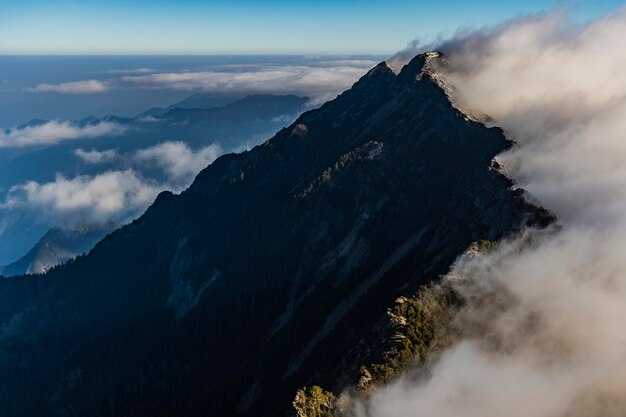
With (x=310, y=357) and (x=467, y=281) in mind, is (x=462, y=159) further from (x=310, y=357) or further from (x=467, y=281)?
(x=310, y=357)

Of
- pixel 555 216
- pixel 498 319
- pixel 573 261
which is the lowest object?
pixel 498 319

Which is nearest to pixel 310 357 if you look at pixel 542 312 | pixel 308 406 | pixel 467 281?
pixel 308 406

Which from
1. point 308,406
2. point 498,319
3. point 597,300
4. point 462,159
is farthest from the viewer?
point 462,159

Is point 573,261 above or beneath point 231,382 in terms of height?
above

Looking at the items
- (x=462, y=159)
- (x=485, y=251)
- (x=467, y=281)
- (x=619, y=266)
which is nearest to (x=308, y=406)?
(x=467, y=281)

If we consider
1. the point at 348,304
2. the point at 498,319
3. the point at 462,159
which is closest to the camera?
the point at 498,319

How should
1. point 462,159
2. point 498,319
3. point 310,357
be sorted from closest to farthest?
point 498,319
point 310,357
point 462,159

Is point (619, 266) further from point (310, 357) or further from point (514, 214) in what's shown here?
point (310, 357)

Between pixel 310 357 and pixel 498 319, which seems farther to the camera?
pixel 310 357

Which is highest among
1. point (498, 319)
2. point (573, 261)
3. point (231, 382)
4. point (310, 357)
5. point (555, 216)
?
point (555, 216)
